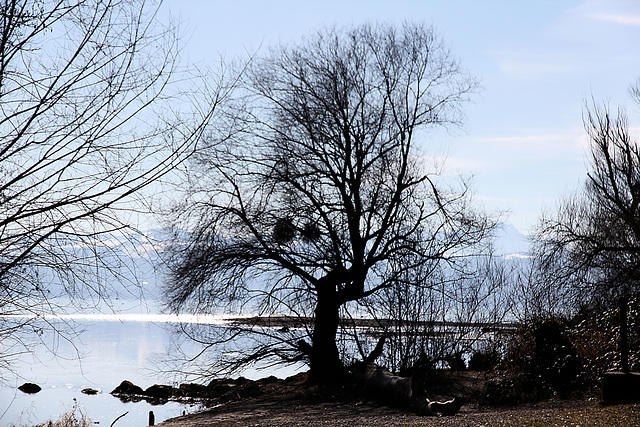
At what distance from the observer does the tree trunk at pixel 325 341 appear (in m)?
16.7

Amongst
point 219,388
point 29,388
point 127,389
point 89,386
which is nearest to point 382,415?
point 219,388

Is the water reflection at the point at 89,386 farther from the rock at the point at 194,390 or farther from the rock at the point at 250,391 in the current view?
the rock at the point at 250,391

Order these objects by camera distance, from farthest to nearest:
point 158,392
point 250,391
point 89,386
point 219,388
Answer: point 89,386, point 158,392, point 219,388, point 250,391

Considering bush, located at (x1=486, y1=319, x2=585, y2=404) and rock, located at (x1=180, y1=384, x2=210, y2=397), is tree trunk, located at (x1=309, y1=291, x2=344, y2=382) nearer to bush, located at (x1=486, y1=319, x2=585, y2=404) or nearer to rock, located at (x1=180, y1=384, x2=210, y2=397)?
bush, located at (x1=486, y1=319, x2=585, y2=404)

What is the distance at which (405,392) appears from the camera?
492 inches

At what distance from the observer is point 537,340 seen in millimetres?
13133

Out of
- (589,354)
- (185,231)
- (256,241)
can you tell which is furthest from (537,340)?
(185,231)

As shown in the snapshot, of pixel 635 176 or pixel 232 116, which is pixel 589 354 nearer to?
pixel 232 116

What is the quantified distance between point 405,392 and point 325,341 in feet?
15.0

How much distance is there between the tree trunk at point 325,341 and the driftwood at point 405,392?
43.7 inches

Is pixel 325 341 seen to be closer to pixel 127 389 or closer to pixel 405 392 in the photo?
pixel 405 392

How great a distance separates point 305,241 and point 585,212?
17936 millimetres

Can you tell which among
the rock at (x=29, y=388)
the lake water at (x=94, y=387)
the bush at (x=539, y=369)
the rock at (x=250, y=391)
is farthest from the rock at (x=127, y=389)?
the bush at (x=539, y=369)

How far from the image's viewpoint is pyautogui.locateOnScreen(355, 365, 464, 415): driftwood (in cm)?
1084
